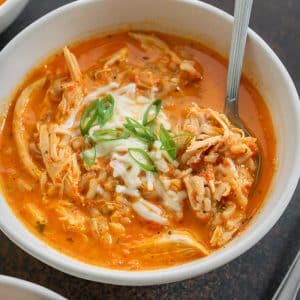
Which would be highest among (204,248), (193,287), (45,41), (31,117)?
(45,41)

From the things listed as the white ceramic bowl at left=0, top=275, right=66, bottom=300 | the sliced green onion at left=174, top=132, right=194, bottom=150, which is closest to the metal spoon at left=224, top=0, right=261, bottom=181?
the sliced green onion at left=174, top=132, right=194, bottom=150

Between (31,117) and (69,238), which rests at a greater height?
(31,117)

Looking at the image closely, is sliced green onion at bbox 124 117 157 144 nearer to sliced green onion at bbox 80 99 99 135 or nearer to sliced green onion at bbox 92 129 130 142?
sliced green onion at bbox 92 129 130 142

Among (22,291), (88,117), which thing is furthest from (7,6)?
(22,291)

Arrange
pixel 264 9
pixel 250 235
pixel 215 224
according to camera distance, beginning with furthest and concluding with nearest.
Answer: pixel 264 9 → pixel 215 224 → pixel 250 235

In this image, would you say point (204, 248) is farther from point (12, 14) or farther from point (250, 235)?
point (12, 14)

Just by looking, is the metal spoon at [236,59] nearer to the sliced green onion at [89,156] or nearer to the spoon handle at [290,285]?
the spoon handle at [290,285]

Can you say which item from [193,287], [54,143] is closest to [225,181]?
[193,287]
